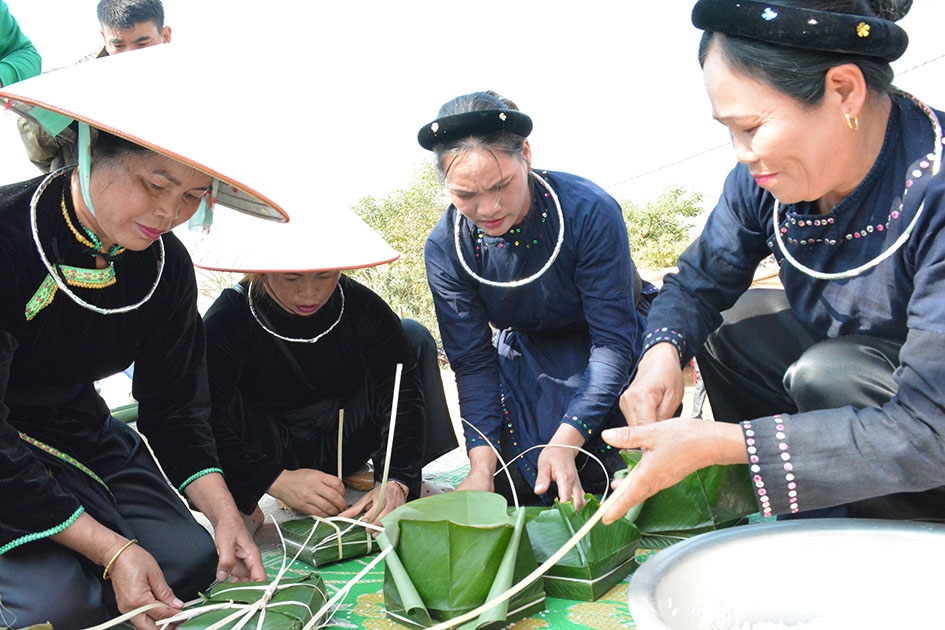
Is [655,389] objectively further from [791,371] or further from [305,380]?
[305,380]

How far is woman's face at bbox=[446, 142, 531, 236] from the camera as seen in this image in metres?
2.13

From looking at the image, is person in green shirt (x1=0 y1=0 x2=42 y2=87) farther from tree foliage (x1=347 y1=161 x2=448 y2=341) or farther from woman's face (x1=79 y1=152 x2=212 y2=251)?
tree foliage (x1=347 y1=161 x2=448 y2=341)

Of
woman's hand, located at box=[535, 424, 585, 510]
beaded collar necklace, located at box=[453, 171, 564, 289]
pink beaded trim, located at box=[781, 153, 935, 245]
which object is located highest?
pink beaded trim, located at box=[781, 153, 935, 245]

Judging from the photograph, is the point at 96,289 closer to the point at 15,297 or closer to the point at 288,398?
the point at 15,297

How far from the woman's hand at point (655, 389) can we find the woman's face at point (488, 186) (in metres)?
0.62

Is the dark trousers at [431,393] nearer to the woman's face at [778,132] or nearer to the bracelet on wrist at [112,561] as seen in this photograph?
the bracelet on wrist at [112,561]

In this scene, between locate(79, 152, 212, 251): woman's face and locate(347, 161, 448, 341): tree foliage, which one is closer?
locate(79, 152, 212, 251): woman's face

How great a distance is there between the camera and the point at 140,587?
5.30 feet

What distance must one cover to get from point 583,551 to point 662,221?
9.81 meters

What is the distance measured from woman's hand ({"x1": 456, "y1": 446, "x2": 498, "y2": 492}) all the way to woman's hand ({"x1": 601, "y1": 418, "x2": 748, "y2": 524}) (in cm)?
88

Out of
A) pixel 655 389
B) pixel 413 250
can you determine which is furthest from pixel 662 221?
pixel 655 389

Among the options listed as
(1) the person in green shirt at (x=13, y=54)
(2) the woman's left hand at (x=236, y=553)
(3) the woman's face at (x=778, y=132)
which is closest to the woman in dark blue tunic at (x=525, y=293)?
(2) the woman's left hand at (x=236, y=553)

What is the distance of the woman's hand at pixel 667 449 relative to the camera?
4.13ft

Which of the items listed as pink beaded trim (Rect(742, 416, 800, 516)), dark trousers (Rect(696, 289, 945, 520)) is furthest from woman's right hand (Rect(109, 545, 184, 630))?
dark trousers (Rect(696, 289, 945, 520))
